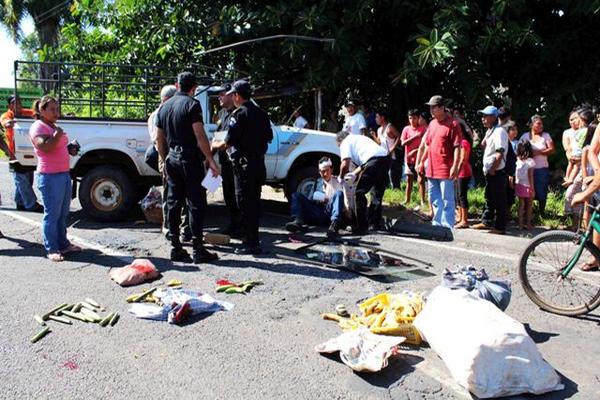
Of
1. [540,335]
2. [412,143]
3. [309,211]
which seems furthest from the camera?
[412,143]

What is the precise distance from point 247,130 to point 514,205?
4883 mm

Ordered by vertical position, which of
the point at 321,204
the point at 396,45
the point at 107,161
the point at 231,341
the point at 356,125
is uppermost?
the point at 396,45

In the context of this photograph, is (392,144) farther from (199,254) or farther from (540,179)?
(199,254)

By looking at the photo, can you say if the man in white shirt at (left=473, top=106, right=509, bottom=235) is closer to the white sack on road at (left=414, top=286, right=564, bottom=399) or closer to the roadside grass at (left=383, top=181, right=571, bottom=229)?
the roadside grass at (left=383, top=181, right=571, bottom=229)

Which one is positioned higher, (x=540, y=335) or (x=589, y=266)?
(x=589, y=266)

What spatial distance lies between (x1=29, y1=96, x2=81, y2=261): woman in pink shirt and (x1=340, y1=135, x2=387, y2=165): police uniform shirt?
356 centimetres

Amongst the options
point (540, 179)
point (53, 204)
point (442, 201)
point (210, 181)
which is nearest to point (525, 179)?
point (540, 179)

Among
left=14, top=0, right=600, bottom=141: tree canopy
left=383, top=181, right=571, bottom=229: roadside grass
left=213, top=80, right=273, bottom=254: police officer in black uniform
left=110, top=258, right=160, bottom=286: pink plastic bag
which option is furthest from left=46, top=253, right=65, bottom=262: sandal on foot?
left=14, top=0, right=600, bottom=141: tree canopy

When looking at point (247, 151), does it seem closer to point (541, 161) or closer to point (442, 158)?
point (442, 158)

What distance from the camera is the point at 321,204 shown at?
335 inches

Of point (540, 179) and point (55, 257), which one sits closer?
point (55, 257)

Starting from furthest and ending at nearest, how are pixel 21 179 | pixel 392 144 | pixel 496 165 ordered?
1. pixel 392 144
2. pixel 21 179
3. pixel 496 165

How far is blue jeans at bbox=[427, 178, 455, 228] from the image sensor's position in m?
7.74

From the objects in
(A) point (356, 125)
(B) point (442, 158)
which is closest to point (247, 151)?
(B) point (442, 158)
